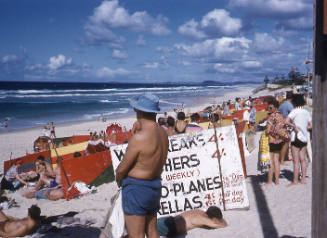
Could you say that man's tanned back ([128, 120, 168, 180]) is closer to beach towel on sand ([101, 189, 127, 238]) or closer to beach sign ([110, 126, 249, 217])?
beach towel on sand ([101, 189, 127, 238])

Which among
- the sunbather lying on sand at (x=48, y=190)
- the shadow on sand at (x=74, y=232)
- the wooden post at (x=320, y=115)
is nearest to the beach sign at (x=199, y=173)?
the shadow on sand at (x=74, y=232)

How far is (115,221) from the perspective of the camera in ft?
10.6

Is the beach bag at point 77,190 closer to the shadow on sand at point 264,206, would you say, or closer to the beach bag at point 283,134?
the shadow on sand at point 264,206

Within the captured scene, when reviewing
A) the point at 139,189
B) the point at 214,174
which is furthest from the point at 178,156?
the point at 139,189

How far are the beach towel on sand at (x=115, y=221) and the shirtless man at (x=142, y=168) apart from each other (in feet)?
1.34

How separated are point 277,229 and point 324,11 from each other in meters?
3.23

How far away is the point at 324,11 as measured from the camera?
67.3 inches

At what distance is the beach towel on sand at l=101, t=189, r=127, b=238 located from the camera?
3203 millimetres

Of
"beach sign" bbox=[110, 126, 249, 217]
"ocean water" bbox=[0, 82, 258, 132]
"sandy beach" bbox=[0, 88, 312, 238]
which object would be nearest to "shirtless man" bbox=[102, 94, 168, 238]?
"ocean water" bbox=[0, 82, 258, 132]

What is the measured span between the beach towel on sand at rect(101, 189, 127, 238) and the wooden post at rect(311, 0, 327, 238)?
1897 millimetres

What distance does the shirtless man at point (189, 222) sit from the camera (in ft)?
13.7

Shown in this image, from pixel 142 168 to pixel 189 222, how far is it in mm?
2010

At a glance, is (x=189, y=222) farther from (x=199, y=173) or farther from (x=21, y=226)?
(x=21, y=226)

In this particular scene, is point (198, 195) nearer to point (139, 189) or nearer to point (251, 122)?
point (139, 189)
